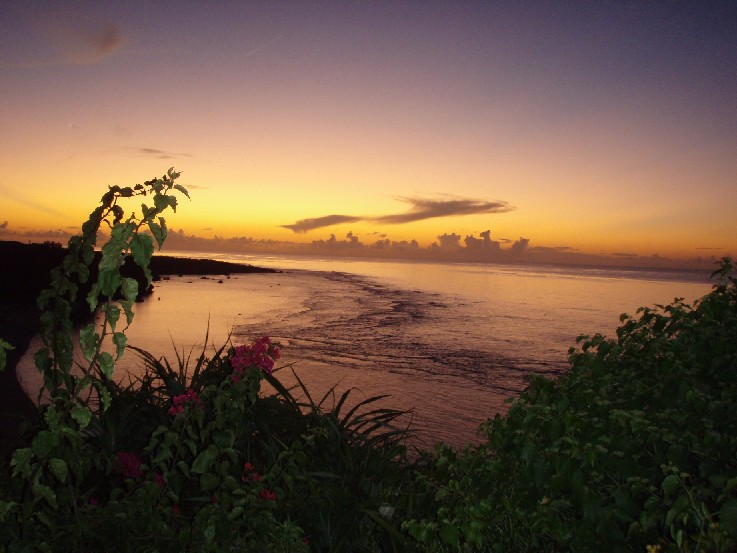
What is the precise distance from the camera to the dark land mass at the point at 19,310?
6796mm

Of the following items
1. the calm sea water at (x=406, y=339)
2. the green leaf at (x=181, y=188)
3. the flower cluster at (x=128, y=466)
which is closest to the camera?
the green leaf at (x=181, y=188)

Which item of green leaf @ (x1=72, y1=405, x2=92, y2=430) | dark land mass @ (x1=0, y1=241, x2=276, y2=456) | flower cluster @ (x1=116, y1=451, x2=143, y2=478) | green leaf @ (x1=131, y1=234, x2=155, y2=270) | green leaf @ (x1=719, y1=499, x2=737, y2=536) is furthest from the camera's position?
dark land mass @ (x1=0, y1=241, x2=276, y2=456)

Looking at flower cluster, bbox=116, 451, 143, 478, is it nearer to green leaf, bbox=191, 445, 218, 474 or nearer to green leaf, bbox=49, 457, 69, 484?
green leaf, bbox=191, 445, 218, 474

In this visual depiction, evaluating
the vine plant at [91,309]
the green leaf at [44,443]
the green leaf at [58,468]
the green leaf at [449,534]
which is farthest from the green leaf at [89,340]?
the green leaf at [449,534]

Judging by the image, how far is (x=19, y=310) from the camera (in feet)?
61.1

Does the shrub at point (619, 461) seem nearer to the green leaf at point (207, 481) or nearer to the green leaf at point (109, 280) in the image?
the green leaf at point (207, 481)

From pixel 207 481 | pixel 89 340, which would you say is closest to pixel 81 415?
pixel 89 340

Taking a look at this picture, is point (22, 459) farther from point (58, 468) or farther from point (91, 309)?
point (91, 309)

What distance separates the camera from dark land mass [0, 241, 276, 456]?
22.3 ft

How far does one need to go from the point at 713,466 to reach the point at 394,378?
9776mm

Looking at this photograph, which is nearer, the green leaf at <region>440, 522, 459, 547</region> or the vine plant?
the vine plant

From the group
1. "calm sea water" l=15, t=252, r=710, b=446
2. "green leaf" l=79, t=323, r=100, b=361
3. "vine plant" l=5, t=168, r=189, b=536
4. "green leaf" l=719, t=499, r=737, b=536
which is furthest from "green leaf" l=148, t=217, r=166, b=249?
"calm sea water" l=15, t=252, r=710, b=446

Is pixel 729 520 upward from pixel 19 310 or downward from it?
upward

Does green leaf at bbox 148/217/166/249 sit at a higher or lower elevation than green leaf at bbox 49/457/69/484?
higher
